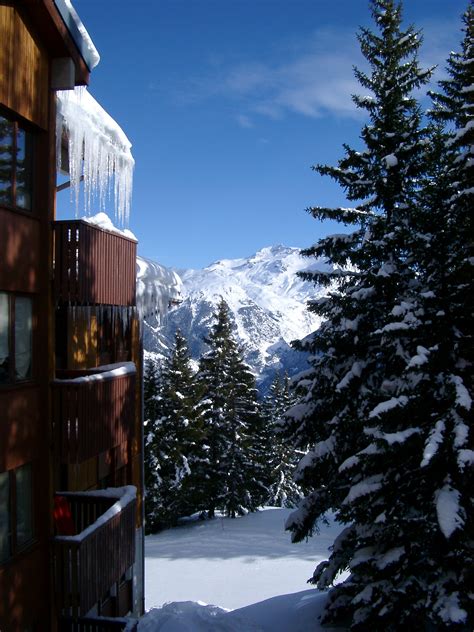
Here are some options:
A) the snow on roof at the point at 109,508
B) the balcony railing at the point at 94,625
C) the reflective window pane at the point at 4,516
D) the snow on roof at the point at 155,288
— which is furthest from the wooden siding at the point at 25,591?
the snow on roof at the point at 155,288

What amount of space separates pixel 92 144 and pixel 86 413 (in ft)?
17.0

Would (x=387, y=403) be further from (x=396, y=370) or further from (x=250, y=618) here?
(x=250, y=618)

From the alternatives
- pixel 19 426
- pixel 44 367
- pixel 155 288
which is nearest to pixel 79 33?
pixel 44 367

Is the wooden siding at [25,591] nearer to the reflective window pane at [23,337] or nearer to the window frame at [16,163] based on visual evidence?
the reflective window pane at [23,337]

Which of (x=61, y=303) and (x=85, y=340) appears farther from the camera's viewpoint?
(x=85, y=340)

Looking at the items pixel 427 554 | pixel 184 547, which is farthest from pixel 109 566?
pixel 184 547

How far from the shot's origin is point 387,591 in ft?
30.3

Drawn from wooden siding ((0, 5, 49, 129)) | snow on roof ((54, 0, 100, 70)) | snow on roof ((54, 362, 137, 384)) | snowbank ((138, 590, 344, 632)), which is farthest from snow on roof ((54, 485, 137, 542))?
snow on roof ((54, 0, 100, 70))

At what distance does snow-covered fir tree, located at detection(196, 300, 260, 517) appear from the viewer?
35.3m

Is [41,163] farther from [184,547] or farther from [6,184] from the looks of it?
[184,547]

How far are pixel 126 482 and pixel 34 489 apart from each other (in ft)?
22.2

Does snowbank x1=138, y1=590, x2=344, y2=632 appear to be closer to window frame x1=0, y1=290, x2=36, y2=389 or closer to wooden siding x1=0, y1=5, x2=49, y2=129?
window frame x1=0, y1=290, x2=36, y2=389

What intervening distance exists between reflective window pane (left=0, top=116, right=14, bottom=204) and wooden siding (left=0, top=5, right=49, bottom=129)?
0.97 feet

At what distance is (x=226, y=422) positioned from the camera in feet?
118
